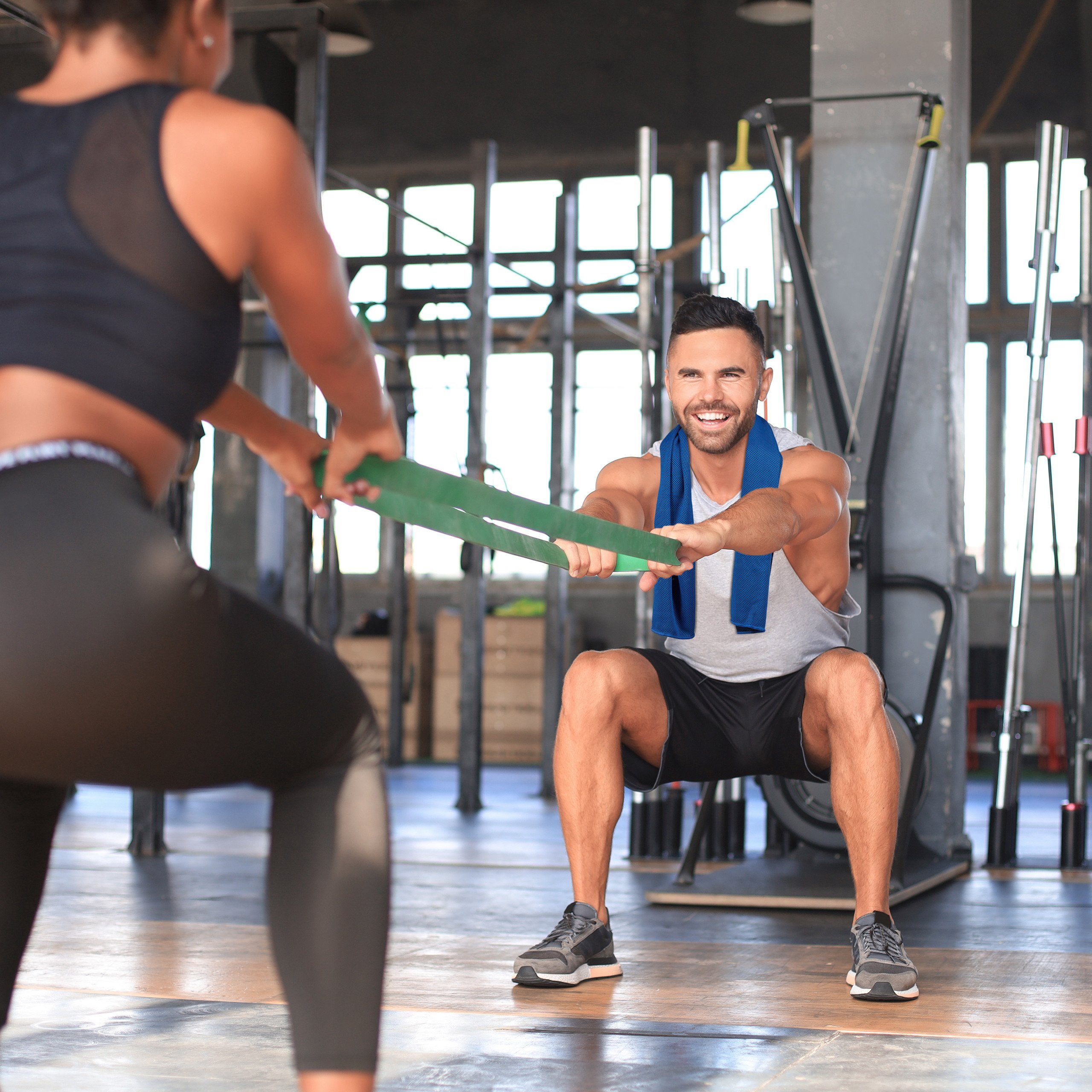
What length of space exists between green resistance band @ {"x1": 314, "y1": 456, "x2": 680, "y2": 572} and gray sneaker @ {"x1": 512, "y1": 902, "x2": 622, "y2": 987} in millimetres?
726

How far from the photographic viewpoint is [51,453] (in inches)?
42.8

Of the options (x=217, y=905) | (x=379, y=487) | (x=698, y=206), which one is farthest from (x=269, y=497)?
(x=379, y=487)

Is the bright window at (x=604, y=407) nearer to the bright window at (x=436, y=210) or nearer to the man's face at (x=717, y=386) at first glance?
the bright window at (x=436, y=210)

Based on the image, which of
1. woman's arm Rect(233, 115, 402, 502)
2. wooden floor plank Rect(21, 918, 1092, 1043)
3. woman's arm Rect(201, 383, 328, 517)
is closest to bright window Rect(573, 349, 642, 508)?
wooden floor plank Rect(21, 918, 1092, 1043)

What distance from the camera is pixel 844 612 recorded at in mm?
2822

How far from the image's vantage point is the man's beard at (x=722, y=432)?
8.85ft

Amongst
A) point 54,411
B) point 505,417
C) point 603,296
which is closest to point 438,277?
point 505,417

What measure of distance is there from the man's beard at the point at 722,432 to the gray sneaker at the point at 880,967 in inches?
33.8

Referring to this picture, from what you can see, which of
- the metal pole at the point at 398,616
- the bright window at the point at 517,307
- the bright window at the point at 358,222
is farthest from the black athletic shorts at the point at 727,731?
the bright window at the point at 358,222

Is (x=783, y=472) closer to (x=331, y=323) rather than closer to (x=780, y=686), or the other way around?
(x=780, y=686)

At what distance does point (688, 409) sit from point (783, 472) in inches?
8.1

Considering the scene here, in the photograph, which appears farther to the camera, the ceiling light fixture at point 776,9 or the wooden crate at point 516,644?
the wooden crate at point 516,644

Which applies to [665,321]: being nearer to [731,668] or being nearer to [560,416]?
[560,416]

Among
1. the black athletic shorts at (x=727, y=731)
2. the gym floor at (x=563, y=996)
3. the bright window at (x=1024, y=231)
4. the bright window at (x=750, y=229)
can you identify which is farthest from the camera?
the bright window at (x=1024, y=231)
